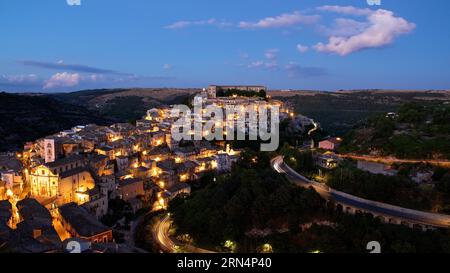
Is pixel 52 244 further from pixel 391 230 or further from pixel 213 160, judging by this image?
pixel 213 160

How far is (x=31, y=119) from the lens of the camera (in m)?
64.5

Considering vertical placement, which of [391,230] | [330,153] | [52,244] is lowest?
[52,244]

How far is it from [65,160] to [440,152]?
2489 cm

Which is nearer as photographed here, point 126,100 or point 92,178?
point 92,178

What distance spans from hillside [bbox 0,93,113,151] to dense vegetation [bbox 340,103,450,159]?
134 feet

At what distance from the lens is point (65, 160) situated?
92.9ft

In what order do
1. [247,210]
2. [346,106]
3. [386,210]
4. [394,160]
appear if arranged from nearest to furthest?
[386,210] < [247,210] < [394,160] < [346,106]

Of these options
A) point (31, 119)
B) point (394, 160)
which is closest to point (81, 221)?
point (394, 160)

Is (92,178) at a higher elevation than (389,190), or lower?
lower

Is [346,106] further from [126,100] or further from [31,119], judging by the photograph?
[126,100]

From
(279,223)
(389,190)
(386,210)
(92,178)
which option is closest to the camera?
(386,210)

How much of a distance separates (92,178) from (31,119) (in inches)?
1684

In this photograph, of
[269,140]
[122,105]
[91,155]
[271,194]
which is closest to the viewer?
[271,194]
